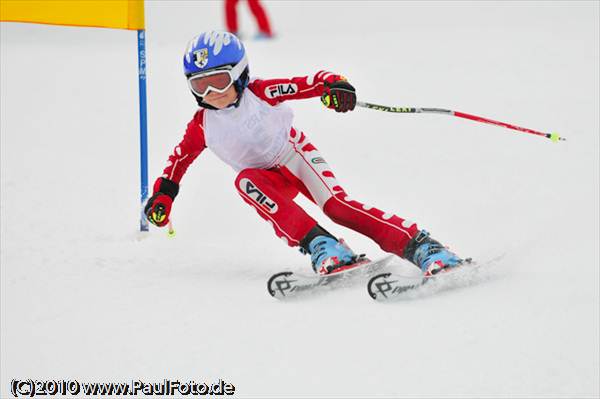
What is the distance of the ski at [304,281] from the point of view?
3736 millimetres

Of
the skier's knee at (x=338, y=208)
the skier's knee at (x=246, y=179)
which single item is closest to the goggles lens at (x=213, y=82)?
the skier's knee at (x=246, y=179)

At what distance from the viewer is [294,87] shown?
13.8 ft

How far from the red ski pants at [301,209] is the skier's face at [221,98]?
36cm

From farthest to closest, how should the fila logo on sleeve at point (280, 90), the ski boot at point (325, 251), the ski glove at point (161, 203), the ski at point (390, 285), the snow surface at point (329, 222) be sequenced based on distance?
1. the ski glove at point (161, 203)
2. the fila logo on sleeve at point (280, 90)
3. the ski boot at point (325, 251)
4. the ski at point (390, 285)
5. the snow surface at point (329, 222)

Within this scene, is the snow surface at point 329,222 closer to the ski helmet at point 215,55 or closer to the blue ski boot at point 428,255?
the blue ski boot at point 428,255

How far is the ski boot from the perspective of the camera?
3891 millimetres

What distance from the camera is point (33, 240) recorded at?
533 centimetres

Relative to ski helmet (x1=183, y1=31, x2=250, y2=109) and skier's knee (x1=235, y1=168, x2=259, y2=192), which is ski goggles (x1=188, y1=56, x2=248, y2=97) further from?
skier's knee (x1=235, y1=168, x2=259, y2=192)

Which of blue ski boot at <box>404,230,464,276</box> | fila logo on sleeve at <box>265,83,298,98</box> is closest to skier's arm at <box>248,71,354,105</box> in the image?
fila logo on sleeve at <box>265,83,298,98</box>

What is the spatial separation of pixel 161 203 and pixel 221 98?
68cm

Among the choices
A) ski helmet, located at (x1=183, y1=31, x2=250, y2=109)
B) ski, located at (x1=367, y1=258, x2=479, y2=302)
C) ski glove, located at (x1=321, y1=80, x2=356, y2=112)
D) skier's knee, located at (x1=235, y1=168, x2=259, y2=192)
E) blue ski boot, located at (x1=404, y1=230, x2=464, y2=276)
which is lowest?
ski, located at (x1=367, y1=258, x2=479, y2=302)

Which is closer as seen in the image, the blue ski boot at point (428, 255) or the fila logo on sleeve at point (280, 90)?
the blue ski boot at point (428, 255)

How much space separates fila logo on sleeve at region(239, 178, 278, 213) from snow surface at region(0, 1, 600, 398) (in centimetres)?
43

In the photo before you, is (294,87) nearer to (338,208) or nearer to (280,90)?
(280,90)
